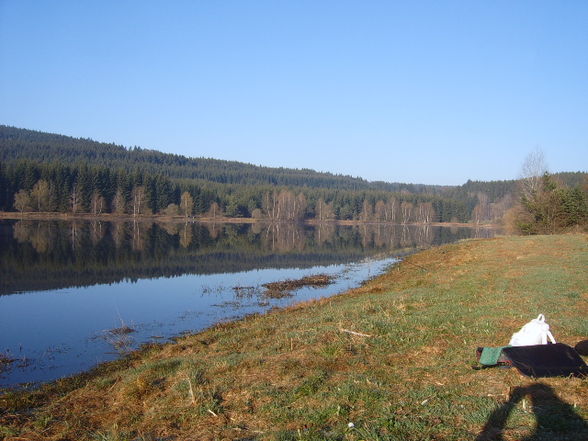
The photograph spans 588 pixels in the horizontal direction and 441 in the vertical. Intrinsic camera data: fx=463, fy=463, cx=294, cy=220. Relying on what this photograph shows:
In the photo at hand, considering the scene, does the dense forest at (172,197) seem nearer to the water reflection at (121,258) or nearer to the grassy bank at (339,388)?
the water reflection at (121,258)

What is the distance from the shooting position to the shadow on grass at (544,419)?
5.71 metres

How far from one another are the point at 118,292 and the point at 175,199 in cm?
9874

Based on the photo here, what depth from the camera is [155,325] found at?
18875 mm

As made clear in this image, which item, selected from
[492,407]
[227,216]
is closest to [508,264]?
Answer: [492,407]

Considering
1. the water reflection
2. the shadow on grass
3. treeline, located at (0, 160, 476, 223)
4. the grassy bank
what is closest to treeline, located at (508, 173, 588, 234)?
the water reflection

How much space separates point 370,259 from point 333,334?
36.8 m

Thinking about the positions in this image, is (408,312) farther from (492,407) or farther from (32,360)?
(32,360)

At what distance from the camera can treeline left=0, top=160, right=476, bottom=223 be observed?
97.4 m

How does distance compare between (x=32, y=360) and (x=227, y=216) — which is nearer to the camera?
(x=32, y=360)

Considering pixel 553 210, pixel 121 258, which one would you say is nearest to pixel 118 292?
pixel 121 258

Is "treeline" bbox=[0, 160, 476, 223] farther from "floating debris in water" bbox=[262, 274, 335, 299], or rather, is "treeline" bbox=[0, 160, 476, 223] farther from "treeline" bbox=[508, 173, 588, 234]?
"treeline" bbox=[508, 173, 588, 234]

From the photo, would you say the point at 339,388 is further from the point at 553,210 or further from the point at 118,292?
the point at 553,210

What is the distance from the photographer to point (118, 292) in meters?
25.4

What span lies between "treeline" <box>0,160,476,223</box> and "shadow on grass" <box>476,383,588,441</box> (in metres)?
103
